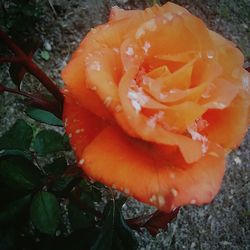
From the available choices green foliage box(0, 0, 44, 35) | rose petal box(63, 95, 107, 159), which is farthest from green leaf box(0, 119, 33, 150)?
green foliage box(0, 0, 44, 35)

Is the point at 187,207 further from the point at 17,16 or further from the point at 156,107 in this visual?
the point at 156,107

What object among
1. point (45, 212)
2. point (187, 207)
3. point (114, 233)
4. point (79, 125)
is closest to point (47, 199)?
point (45, 212)

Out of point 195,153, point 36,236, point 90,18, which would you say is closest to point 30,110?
point 36,236

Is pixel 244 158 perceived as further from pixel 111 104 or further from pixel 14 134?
pixel 111 104

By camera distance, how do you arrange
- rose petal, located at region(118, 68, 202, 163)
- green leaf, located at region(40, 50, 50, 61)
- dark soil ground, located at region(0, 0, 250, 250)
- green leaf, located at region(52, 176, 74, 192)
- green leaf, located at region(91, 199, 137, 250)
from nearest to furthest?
rose petal, located at region(118, 68, 202, 163) → green leaf, located at region(91, 199, 137, 250) → green leaf, located at region(52, 176, 74, 192) → dark soil ground, located at region(0, 0, 250, 250) → green leaf, located at region(40, 50, 50, 61)

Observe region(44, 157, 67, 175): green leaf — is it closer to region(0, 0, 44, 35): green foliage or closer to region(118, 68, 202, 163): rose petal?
region(118, 68, 202, 163): rose petal

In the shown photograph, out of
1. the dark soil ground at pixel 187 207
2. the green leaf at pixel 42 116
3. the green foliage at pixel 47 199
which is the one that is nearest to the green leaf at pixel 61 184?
the green foliage at pixel 47 199

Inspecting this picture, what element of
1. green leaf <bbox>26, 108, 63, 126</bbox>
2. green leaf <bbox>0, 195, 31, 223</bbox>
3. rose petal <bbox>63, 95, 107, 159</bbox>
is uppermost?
rose petal <bbox>63, 95, 107, 159</bbox>

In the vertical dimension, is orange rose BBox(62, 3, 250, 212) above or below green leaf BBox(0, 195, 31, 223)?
above

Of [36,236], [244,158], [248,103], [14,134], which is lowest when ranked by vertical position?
[244,158]
